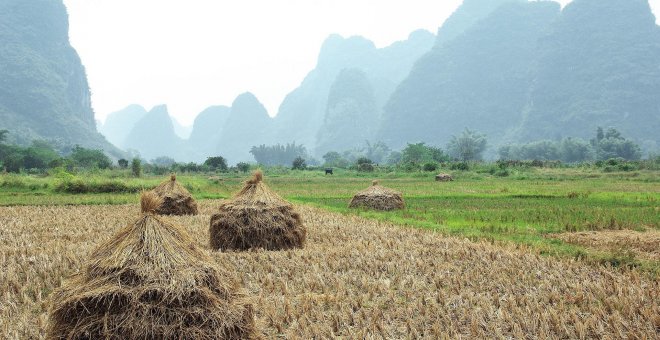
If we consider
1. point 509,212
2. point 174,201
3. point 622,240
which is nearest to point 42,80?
point 174,201

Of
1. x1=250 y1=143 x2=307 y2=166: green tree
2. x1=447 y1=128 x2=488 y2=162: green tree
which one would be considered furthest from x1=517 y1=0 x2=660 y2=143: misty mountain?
x1=250 y1=143 x2=307 y2=166: green tree

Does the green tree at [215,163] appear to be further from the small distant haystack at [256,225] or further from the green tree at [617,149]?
the green tree at [617,149]

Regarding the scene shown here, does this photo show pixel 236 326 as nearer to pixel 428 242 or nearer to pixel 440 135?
pixel 428 242

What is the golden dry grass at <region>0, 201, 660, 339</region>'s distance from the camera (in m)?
5.61

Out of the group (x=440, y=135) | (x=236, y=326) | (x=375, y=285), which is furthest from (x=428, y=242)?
(x=440, y=135)

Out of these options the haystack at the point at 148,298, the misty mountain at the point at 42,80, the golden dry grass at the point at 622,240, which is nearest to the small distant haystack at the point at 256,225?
the haystack at the point at 148,298

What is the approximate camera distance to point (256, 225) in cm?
1036

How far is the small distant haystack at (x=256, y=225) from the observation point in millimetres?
10352

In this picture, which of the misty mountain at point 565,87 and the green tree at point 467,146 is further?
the misty mountain at point 565,87

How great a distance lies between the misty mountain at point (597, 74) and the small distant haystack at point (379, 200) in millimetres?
132969

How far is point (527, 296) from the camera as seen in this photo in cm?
671

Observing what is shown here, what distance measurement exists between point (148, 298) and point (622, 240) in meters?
10.9

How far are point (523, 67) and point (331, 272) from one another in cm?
20020

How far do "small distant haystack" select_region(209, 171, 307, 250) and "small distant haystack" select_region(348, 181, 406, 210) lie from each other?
903 cm
